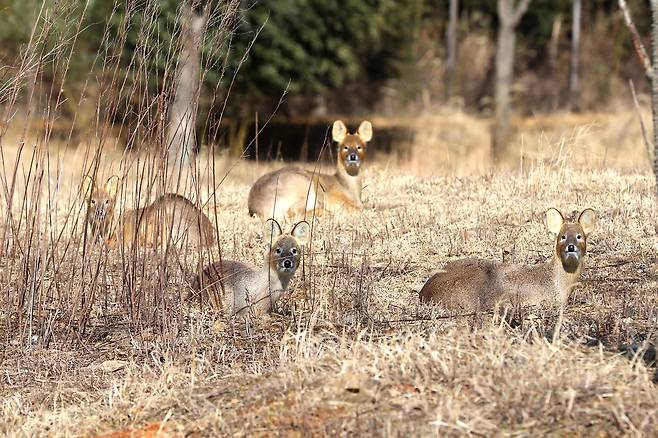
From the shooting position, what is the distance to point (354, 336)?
6.43m

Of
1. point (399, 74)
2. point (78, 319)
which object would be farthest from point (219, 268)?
point (399, 74)

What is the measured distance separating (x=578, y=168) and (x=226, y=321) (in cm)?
640

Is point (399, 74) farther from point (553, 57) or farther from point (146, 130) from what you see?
point (146, 130)

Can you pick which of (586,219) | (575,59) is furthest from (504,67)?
(586,219)

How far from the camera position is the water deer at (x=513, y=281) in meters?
7.35

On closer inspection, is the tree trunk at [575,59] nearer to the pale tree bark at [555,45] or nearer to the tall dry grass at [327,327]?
the pale tree bark at [555,45]

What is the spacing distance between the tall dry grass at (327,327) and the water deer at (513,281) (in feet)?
0.57

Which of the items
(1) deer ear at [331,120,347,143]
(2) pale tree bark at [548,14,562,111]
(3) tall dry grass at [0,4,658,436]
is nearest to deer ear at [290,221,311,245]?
(3) tall dry grass at [0,4,658,436]

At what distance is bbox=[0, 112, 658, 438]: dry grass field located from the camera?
15.5ft

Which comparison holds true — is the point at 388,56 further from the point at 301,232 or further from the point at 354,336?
the point at 354,336

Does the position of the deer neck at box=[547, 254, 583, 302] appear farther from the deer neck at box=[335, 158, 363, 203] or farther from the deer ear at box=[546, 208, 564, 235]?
the deer neck at box=[335, 158, 363, 203]

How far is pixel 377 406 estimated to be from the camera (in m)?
4.79

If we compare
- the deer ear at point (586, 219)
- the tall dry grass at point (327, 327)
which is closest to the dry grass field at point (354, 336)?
the tall dry grass at point (327, 327)

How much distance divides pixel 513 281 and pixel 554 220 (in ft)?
1.83
